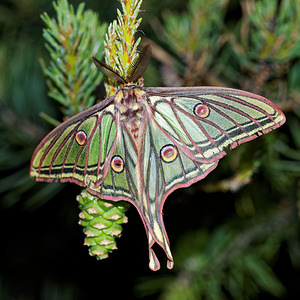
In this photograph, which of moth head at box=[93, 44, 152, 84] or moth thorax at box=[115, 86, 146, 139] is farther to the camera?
moth thorax at box=[115, 86, 146, 139]

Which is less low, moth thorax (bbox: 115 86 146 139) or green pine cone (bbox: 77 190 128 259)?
moth thorax (bbox: 115 86 146 139)

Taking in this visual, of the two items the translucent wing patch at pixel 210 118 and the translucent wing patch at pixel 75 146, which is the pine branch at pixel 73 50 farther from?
the translucent wing patch at pixel 210 118

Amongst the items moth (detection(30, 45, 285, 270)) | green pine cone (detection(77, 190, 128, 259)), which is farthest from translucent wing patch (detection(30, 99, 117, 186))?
green pine cone (detection(77, 190, 128, 259))

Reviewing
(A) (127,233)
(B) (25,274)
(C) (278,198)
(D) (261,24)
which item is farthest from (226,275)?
(B) (25,274)

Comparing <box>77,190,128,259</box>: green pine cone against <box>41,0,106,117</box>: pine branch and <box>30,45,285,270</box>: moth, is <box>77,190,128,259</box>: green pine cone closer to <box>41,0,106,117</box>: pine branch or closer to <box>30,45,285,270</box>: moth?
<box>30,45,285,270</box>: moth

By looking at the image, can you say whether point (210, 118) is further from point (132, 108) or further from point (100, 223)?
point (100, 223)

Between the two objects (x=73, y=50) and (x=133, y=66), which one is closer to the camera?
(x=133, y=66)

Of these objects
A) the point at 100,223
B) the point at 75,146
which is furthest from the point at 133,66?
the point at 100,223

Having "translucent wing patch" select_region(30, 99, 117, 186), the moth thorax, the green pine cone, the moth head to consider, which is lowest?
the green pine cone
